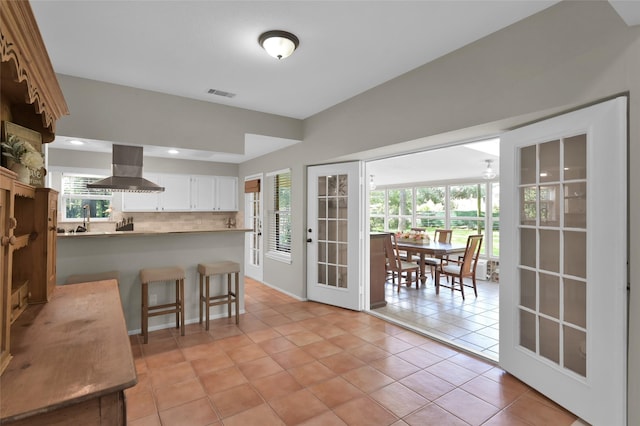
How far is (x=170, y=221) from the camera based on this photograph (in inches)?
247

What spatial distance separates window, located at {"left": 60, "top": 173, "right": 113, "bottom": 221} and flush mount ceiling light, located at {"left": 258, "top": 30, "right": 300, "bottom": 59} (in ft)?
14.4

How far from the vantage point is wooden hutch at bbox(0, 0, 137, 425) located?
35.4 inches

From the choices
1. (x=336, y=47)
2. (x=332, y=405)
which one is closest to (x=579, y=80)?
(x=336, y=47)

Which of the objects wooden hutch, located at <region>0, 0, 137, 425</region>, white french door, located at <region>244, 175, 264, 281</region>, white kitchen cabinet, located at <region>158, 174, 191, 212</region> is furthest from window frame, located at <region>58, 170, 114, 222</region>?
wooden hutch, located at <region>0, 0, 137, 425</region>

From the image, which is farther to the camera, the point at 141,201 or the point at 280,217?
the point at 141,201

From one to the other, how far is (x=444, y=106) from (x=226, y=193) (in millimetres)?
4945

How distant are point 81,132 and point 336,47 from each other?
8.66ft

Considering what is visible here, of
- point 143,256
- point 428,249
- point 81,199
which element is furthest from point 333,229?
point 81,199

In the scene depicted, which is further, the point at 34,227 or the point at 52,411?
Answer: the point at 34,227

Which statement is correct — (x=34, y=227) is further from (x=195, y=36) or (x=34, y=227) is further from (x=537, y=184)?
(x=537, y=184)

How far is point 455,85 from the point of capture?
108 inches

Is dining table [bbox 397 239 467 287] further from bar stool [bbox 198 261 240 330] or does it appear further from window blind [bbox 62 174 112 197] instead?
window blind [bbox 62 174 112 197]

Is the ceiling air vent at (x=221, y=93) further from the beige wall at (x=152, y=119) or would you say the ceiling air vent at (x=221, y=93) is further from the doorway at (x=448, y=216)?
the doorway at (x=448, y=216)

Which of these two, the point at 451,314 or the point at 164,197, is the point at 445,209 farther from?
the point at 164,197
